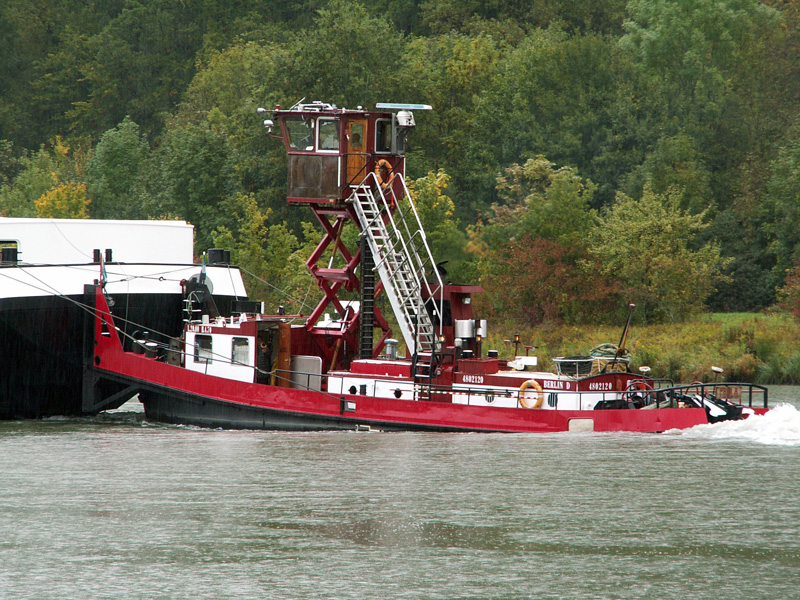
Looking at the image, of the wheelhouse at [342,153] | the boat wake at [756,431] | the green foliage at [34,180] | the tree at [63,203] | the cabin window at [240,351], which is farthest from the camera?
the green foliage at [34,180]

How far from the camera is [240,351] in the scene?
2739cm

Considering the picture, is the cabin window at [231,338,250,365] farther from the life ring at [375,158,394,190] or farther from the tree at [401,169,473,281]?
the tree at [401,169,473,281]

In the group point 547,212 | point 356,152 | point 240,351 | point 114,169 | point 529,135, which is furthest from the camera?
point 114,169

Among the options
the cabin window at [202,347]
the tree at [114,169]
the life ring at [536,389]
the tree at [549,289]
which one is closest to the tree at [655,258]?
the tree at [549,289]

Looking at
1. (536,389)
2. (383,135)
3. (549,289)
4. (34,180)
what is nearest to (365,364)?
(536,389)

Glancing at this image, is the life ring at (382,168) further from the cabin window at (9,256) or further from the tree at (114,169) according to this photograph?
the tree at (114,169)

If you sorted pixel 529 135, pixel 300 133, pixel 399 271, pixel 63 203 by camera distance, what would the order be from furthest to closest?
pixel 63 203 < pixel 529 135 < pixel 300 133 < pixel 399 271

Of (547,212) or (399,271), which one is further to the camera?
(547,212)

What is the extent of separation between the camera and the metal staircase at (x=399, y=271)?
26344 millimetres

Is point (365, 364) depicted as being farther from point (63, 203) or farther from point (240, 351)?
point (63, 203)

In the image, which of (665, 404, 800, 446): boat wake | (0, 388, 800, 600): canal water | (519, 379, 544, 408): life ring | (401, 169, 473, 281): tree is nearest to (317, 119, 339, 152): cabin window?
(0, 388, 800, 600): canal water

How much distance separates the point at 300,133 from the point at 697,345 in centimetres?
1824

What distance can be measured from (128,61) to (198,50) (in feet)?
13.8

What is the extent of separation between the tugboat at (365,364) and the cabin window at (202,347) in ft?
0.16
